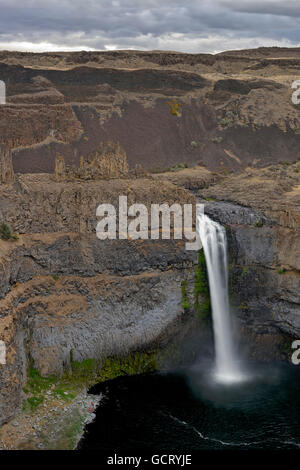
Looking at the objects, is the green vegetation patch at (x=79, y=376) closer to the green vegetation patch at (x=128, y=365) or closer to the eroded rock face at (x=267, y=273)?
the green vegetation patch at (x=128, y=365)

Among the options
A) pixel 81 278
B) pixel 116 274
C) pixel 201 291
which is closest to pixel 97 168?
pixel 116 274

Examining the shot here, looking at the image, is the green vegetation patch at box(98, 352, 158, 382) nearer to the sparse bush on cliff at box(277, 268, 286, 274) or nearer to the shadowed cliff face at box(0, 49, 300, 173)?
the sparse bush on cliff at box(277, 268, 286, 274)

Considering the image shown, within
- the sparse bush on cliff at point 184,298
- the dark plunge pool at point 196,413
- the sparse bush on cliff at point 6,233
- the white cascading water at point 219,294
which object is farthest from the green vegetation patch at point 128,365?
the sparse bush on cliff at point 6,233

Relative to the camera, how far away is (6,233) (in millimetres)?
33812

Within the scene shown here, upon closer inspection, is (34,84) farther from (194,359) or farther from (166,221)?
(194,359)

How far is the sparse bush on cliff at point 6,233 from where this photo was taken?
33750 mm

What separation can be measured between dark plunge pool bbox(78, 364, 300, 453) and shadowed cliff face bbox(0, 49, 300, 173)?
103ft

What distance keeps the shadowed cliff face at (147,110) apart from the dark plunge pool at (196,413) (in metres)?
31.3

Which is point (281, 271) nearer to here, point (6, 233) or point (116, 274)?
point (116, 274)

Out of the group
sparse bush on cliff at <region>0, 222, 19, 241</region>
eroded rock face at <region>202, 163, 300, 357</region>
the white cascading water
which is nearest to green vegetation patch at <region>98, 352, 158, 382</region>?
the white cascading water

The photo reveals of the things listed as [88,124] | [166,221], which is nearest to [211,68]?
[88,124]

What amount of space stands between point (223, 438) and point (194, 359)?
29.0 ft

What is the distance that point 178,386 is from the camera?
35.7 metres

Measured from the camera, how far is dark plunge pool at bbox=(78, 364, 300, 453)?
2978 centimetres
